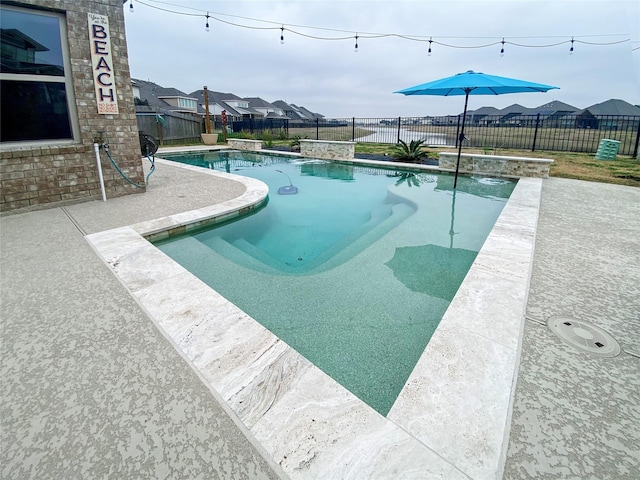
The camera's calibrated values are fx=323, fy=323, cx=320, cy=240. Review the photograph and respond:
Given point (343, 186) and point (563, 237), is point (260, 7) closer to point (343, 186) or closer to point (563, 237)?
point (343, 186)

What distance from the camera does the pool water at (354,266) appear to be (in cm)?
212

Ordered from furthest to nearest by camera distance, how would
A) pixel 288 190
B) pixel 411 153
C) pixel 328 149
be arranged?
pixel 328 149, pixel 411 153, pixel 288 190

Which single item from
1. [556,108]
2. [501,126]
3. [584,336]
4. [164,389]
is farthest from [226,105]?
[584,336]

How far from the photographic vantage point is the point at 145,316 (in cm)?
211

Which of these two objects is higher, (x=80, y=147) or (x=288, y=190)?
(x=80, y=147)

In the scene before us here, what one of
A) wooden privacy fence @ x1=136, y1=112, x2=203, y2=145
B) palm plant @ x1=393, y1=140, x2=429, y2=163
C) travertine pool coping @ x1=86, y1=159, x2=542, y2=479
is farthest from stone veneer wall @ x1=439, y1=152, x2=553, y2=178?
wooden privacy fence @ x1=136, y1=112, x2=203, y2=145

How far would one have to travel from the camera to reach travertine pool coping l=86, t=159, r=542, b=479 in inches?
46.7

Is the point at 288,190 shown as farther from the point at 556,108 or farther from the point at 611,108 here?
the point at 611,108

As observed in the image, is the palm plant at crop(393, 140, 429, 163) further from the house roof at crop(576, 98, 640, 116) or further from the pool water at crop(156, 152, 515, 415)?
the house roof at crop(576, 98, 640, 116)

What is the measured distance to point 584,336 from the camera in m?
1.90

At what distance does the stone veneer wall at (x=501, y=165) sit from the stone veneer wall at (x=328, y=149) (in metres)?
3.15

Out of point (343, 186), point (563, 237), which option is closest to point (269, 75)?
point (343, 186)

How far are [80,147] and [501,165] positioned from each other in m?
8.58

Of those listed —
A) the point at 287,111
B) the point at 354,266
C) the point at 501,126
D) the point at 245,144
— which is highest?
the point at 287,111
